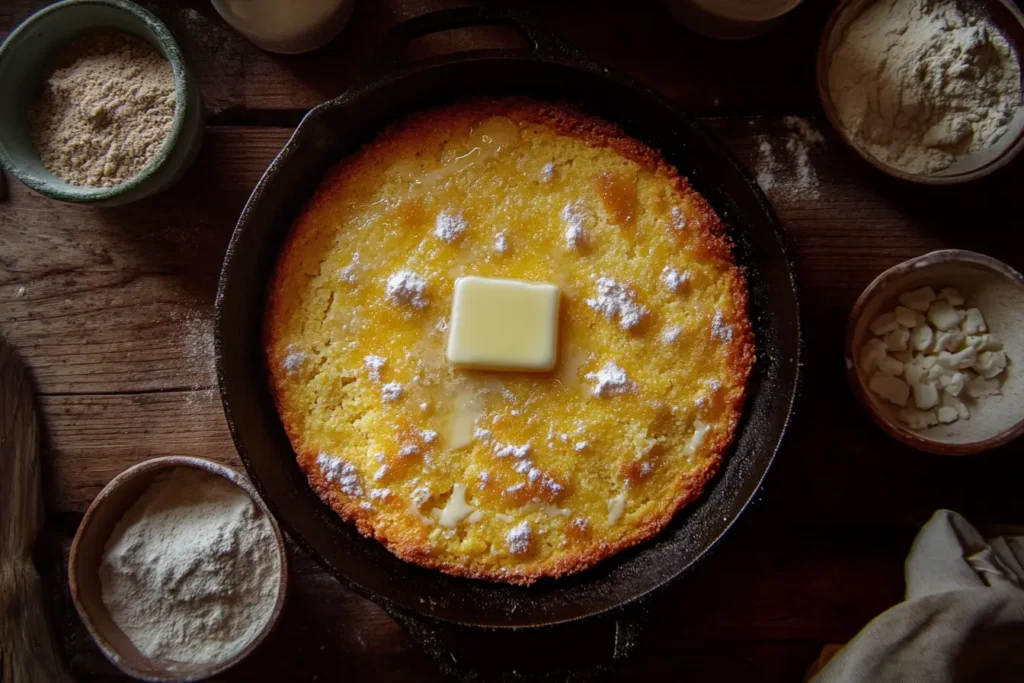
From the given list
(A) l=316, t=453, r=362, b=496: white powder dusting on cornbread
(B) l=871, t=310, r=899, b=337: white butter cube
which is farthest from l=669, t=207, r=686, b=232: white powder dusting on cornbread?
(A) l=316, t=453, r=362, b=496: white powder dusting on cornbread

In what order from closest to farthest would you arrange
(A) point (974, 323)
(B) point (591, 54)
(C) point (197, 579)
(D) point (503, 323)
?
(D) point (503, 323) → (C) point (197, 579) → (A) point (974, 323) → (B) point (591, 54)

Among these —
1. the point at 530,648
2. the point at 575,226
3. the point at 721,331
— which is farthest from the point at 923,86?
the point at 530,648

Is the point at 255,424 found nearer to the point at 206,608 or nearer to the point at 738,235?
the point at 206,608

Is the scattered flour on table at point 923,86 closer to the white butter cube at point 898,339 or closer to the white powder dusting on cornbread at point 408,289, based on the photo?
the white butter cube at point 898,339

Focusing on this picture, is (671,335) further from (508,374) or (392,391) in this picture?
(392,391)

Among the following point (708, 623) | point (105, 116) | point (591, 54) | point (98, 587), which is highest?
point (591, 54)

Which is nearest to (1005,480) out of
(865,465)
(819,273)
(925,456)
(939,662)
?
(925,456)

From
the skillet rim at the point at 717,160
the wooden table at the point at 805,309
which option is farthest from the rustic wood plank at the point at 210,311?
the skillet rim at the point at 717,160
